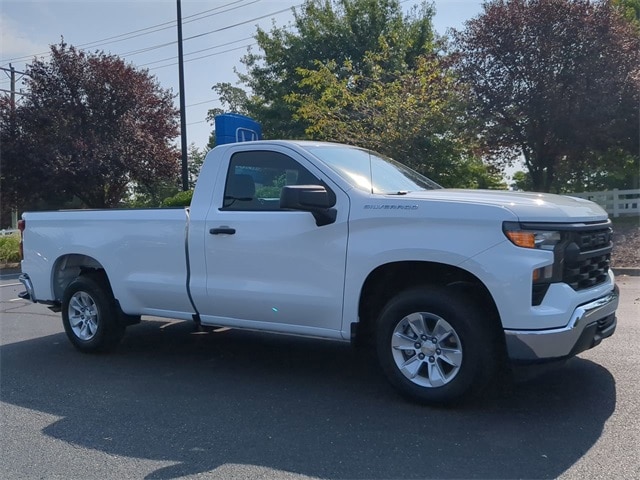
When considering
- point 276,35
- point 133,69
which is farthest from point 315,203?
point 276,35

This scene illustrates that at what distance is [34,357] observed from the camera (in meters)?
7.23

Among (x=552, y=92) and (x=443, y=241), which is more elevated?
(x=552, y=92)

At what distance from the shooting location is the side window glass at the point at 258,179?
581 cm

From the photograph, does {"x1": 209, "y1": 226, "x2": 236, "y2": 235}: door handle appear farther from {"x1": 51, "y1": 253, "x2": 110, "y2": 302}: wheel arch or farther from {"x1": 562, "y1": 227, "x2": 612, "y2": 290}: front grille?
{"x1": 562, "y1": 227, "x2": 612, "y2": 290}: front grille

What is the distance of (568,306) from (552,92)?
45.3 ft

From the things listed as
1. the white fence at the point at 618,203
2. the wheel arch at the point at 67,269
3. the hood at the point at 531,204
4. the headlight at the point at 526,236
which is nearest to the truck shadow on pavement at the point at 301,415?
the wheel arch at the point at 67,269

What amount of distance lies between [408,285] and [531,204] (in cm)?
112

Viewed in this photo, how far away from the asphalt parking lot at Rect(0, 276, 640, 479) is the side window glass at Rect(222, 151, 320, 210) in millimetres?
1533

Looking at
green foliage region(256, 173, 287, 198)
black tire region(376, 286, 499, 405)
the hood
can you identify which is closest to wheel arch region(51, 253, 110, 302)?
green foliage region(256, 173, 287, 198)

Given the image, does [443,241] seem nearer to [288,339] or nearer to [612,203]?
[288,339]

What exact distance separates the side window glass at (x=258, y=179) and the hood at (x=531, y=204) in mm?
1179

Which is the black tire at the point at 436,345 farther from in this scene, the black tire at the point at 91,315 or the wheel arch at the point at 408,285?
the black tire at the point at 91,315

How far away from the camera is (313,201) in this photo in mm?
5121

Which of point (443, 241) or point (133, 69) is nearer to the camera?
point (443, 241)
